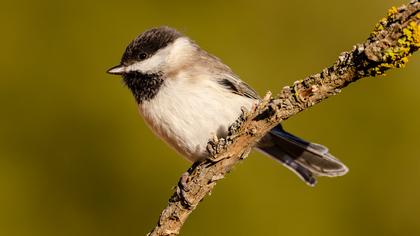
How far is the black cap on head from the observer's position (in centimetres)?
282

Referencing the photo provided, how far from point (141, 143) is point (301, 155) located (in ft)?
3.00

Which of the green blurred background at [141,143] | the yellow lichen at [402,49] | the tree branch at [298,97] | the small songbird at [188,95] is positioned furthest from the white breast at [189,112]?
the yellow lichen at [402,49]

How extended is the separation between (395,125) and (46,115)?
1.97 meters

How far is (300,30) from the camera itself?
138 inches

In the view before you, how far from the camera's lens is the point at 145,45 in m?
2.84

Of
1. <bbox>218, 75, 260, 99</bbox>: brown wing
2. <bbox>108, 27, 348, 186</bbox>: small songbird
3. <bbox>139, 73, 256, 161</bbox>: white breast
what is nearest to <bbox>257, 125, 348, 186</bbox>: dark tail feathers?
<bbox>108, 27, 348, 186</bbox>: small songbird

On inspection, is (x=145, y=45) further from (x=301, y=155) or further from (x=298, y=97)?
(x=298, y=97)

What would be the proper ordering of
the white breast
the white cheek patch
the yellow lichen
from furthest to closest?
1. the white cheek patch
2. the white breast
3. the yellow lichen

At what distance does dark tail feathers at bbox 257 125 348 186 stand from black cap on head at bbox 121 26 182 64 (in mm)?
723

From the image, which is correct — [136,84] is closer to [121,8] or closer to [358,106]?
[121,8]

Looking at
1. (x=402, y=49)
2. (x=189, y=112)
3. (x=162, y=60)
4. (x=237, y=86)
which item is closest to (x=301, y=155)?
(x=237, y=86)

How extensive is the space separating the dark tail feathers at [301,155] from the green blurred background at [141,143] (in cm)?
10

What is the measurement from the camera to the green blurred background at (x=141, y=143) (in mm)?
3219

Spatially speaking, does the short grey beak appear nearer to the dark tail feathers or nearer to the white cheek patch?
the white cheek patch
